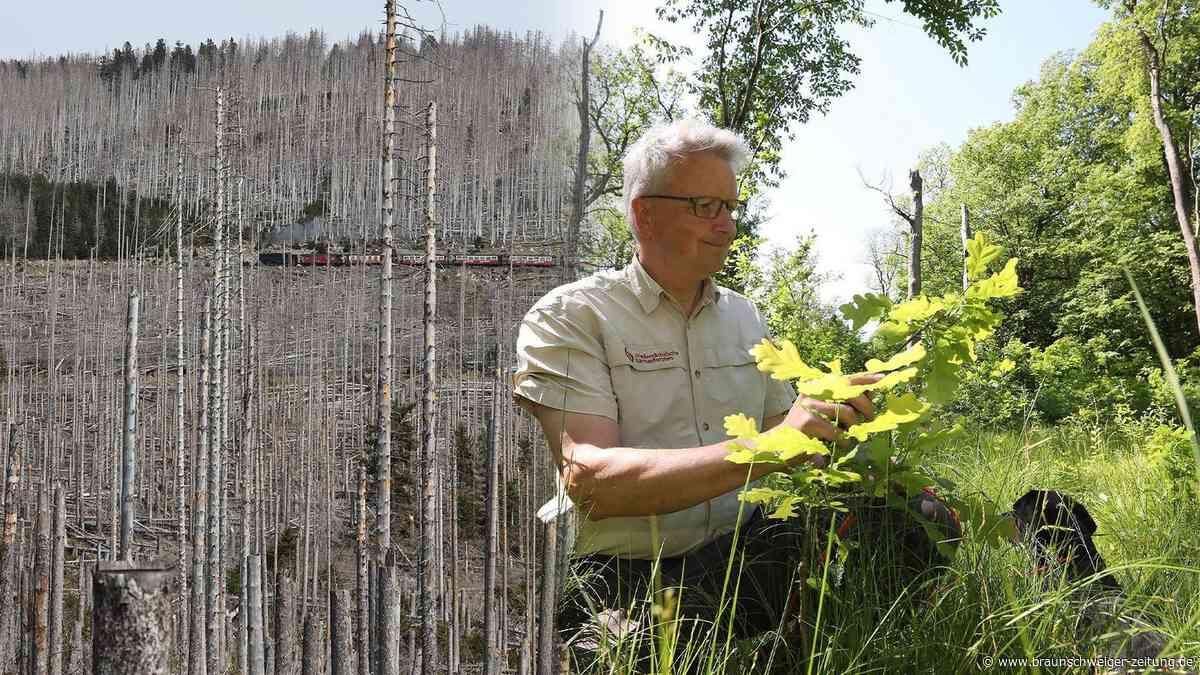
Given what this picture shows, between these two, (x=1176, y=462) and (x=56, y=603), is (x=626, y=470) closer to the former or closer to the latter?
(x=1176, y=462)

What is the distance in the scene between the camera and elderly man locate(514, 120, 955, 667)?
37.1 inches

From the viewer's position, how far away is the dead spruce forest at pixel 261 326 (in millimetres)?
10586

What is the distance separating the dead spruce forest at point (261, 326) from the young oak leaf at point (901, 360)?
350 inches

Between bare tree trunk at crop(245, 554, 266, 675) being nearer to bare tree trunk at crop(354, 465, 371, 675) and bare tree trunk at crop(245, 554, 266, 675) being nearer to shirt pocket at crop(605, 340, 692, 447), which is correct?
bare tree trunk at crop(354, 465, 371, 675)

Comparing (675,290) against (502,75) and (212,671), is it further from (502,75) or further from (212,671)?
(502,75)

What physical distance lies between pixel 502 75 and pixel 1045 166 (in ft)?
30.2

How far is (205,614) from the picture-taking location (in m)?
9.79

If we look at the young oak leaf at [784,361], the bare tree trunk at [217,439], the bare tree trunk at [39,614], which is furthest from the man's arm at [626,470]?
the bare tree trunk at [217,439]

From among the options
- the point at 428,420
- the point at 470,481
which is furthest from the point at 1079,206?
the point at 428,420

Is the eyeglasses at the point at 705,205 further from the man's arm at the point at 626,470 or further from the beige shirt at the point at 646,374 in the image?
the man's arm at the point at 626,470

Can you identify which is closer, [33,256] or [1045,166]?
[1045,166]

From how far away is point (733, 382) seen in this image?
1.23 metres

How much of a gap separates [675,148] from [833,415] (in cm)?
58

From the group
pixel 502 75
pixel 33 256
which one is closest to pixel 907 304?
pixel 502 75
